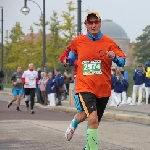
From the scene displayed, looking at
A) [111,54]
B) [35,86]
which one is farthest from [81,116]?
[35,86]

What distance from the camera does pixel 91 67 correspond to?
25.6 feet

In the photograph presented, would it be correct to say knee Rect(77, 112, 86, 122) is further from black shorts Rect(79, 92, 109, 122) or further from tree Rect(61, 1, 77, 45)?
tree Rect(61, 1, 77, 45)

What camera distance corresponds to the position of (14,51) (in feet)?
211

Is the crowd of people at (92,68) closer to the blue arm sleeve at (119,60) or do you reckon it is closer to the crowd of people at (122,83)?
the blue arm sleeve at (119,60)

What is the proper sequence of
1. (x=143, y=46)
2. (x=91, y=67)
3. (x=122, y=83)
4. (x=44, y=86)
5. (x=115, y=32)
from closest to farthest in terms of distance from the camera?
(x=91, y=67), (x=122, y=83), (x=44, y=86), (x=143, y=46), (x=115, y=32)

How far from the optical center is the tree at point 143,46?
352 feet

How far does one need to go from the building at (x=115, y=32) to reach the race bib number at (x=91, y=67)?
10197 centimetres

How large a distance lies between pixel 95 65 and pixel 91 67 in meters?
0.07

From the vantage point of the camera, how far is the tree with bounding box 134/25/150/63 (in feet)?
352

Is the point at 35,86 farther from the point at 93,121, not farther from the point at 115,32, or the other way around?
the point at 115,32

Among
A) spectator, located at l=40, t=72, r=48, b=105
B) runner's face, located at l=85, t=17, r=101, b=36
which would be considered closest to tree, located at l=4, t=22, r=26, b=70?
spectator, located at l=40, t=72, r=48, b=105

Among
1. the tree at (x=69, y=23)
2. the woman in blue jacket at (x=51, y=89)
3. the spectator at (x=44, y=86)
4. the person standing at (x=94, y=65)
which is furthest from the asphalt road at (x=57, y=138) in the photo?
the tree at (x=69, y=23)

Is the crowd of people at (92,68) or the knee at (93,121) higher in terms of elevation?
the crowd of people at (92,68)

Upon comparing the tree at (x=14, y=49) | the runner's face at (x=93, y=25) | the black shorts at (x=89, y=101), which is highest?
the tree at (x=14, y=49)
